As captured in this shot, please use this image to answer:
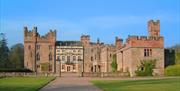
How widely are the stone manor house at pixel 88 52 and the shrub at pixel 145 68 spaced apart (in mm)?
614

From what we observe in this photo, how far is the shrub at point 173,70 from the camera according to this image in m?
51.9

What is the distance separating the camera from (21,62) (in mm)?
105312

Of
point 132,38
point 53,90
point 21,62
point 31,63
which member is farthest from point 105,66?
point 53,90

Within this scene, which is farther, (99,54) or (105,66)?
(99,54)

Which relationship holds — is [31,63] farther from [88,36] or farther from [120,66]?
[120,66]

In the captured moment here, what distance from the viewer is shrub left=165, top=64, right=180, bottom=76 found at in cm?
5187

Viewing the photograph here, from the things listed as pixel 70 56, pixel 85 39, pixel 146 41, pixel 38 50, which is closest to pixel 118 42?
pixel 146 41

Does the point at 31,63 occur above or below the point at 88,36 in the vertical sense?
below

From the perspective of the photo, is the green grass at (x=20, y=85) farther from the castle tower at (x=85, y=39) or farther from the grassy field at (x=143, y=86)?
the castle tower at (x=85, y=39)

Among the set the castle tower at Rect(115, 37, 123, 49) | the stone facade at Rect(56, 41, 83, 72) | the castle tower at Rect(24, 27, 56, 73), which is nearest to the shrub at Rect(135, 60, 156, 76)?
the castle tower at Rect(115, 37, 123, 49)

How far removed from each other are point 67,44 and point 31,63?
16616 millimetres

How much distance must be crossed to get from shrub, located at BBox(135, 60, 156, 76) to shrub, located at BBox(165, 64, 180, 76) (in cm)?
217

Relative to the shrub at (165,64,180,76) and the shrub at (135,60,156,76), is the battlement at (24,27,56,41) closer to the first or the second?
the shrub at (135,60,156,76)

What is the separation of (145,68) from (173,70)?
402 centimetres
